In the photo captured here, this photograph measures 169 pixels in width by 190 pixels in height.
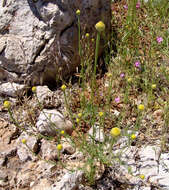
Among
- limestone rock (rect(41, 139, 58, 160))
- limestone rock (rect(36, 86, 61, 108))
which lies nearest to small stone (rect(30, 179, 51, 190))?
limestone rock (rect(41, 139, 58, 160))

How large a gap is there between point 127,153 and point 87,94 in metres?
0.91

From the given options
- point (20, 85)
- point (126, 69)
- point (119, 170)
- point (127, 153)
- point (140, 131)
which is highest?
point (126, 69)

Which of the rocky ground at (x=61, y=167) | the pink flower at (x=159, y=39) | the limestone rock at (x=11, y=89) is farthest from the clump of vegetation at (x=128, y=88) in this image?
the limestone rock at (x=11, y=89)

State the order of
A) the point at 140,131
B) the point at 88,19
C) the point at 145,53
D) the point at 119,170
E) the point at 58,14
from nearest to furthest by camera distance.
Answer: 1. the point at 119,170
2. the point at 140,131
3. the point at 58,14
4. the point at 88,19
5. the point at 145,53

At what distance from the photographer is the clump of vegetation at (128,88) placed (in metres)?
2.38

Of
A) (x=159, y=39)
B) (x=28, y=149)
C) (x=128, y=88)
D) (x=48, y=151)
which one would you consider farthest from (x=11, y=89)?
(x=159, y=39)

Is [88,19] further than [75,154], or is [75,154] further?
[88,19]

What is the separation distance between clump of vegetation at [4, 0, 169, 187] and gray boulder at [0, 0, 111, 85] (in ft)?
0.79

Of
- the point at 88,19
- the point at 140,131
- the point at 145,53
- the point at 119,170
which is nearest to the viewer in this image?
the point at 119,170

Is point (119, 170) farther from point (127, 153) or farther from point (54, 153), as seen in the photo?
point (54, 153)

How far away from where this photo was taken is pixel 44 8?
2.74 metres

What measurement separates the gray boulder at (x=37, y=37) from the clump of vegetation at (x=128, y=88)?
0.79 feet

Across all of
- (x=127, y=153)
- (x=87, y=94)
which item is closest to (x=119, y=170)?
(x=127, y=153)

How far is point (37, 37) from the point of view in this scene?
109 inches
